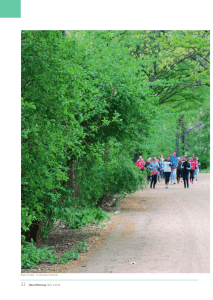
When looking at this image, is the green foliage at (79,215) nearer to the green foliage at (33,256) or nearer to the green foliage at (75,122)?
the green foliage at (75,122)

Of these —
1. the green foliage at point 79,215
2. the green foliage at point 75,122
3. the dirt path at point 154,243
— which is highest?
the green foliage at point 75,122

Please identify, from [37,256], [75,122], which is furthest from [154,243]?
[75,122]

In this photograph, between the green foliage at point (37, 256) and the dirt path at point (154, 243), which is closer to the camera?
the dirt path at point (154, 243)

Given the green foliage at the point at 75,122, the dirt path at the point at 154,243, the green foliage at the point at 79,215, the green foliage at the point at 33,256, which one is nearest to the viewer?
the green foliage at the point at 75,122

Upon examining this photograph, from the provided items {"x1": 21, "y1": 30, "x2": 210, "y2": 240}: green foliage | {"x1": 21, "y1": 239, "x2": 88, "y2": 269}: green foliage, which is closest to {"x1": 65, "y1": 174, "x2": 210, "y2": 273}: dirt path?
{"x1": 21, "y1": 239, "x2": 88, "y2": 269}: green foliage

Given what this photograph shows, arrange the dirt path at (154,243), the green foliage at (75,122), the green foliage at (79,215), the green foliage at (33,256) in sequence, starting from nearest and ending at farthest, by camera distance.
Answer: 1. the green foliage at (75,122)
2. the dirt path at (154,243)
3. the green foliage at (33,256)
4. the green foliage at (79,215)

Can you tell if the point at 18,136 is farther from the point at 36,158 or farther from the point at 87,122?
the point at 87,122

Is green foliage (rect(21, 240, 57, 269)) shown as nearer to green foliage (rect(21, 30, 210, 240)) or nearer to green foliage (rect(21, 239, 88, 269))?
green foliage (rect(21, 239, 88, 269))

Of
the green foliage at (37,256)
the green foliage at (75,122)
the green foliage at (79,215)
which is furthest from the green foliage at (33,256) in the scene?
the green foliage at (79,215)

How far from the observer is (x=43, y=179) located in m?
6.42

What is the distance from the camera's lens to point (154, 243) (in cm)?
884

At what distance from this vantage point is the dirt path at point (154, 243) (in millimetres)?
6824

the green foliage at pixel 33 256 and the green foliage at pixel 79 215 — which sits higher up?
the green foliage at pixel 79 215
